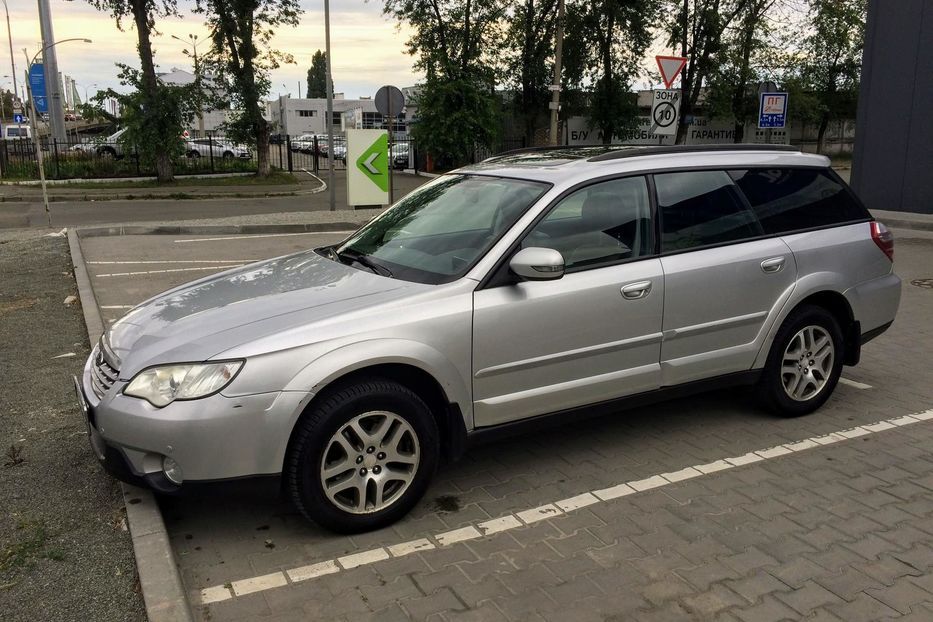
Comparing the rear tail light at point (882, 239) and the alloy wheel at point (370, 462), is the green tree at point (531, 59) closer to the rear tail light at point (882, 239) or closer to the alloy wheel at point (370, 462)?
the rear tail light at point (882, 239)

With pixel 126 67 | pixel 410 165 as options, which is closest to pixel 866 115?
pixel 126 67

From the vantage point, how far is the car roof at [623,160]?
4341 mm

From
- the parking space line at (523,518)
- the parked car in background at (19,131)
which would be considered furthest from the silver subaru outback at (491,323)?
the parked car in background at (19,131)

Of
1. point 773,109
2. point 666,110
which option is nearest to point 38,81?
point 666,110

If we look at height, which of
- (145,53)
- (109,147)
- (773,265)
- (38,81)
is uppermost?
(145,53)

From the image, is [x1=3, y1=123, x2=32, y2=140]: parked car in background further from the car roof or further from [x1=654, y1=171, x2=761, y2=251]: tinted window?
[x1=654, y1=171, x2=761, y2=251]: tinted window

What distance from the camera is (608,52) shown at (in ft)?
108

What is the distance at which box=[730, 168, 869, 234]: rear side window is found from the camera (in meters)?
4.83

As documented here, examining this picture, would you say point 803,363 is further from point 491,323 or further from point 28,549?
point 28,549

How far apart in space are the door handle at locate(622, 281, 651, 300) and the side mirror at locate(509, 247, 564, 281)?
21.7 inches

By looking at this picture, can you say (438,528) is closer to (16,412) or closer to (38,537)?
(38,537)

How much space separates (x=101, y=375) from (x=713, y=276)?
3.23 metres

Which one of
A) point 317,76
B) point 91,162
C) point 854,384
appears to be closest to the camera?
point 854,384

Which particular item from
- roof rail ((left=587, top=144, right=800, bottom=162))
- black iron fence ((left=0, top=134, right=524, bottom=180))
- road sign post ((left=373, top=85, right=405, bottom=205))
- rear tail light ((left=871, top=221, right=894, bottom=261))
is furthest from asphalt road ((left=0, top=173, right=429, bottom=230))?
rear tail light ((left=871, top=221, right=894, bottom=261))
